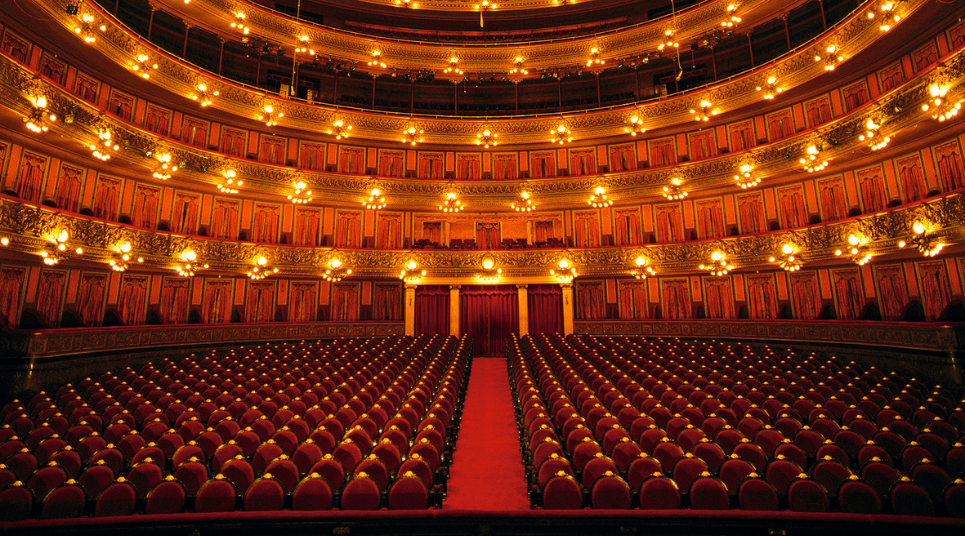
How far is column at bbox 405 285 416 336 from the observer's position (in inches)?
715

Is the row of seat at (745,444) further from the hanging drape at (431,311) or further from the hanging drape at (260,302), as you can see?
the hanging drape at (260,302)

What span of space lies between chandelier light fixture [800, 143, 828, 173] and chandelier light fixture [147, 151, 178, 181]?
1870 centimetres

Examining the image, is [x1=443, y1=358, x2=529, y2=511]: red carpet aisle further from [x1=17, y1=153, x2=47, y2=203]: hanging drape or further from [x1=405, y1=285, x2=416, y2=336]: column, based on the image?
[x1=17, y1=153, x2=47, y2=203]: hanging drape

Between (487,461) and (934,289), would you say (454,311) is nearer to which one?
(487,461)

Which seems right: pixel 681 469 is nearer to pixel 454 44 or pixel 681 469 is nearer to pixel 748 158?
pixel 748 158

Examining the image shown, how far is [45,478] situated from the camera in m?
3.92

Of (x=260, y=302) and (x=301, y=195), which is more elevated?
(x=301, y=195)

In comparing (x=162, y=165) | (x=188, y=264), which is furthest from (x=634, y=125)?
(x=188, y=264)

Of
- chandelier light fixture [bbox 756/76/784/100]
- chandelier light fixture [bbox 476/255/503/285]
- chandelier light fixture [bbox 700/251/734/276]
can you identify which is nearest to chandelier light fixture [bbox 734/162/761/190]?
chandelier light fixture [bbox 756/76/784/100]

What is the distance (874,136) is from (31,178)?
22.4m

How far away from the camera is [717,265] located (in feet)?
51.3

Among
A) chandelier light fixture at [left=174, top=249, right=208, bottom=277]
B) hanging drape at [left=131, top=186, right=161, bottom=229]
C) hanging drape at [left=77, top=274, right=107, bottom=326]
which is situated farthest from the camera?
hanging drape at [left=131, top=186, right=161, bottom=229]

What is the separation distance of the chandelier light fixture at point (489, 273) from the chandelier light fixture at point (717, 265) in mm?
7626

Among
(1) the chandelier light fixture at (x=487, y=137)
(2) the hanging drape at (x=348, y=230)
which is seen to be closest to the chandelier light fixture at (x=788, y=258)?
(1) the chandelier light fixture at (x=487, y=137)
